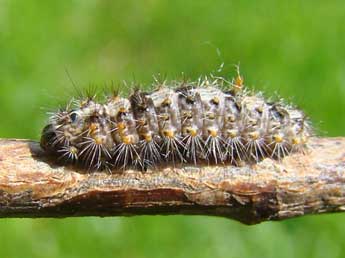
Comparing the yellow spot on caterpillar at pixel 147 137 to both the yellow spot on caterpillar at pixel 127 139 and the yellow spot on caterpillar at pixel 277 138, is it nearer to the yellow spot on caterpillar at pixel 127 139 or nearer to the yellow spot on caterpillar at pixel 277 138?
the yellow spot on caterpillar at pixel 127 139

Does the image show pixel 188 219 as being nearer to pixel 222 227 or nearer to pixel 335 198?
pixel 222 227

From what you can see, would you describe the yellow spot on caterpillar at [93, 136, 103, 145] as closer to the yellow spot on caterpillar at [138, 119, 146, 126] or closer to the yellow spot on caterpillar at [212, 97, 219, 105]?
the yellow spot on caterpillar at [138, 119, 146, 126]

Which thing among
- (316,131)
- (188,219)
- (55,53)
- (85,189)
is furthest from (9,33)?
(85,189)

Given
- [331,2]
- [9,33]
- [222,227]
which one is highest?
[331,2]

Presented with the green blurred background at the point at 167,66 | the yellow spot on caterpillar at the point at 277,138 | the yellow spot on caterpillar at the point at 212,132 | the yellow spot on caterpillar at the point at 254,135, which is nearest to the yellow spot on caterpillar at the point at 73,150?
the yellow spot on caterpillar at the point at 212,132

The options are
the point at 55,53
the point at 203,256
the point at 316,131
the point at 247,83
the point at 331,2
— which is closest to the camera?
the point at 316,131
